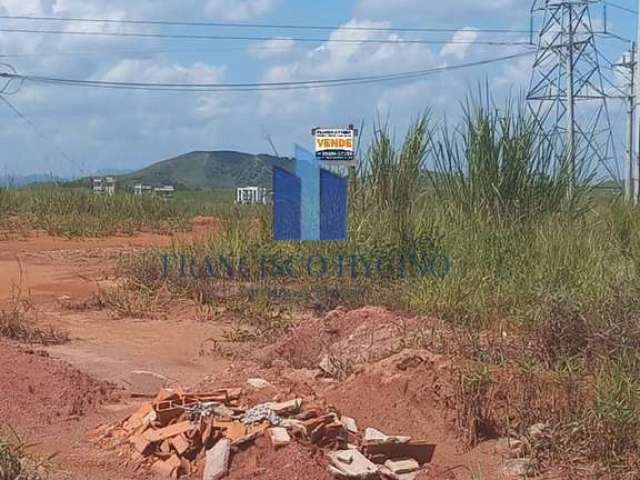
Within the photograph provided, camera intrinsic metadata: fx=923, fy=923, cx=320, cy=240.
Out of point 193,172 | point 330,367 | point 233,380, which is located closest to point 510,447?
point 330,367

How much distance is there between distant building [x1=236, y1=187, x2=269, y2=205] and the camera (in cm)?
1252

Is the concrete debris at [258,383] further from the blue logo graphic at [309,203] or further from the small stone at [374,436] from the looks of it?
the blue logo graphic at [309,203]

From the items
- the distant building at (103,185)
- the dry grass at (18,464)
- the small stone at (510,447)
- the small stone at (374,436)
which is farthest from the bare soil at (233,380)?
the distant building at (103,185)

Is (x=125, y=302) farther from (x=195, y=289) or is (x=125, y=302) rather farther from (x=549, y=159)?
(x=549, y=159)

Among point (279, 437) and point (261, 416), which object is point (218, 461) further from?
point (261, 416)

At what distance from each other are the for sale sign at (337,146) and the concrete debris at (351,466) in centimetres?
716

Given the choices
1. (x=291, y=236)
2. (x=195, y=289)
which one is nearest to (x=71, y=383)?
(x=195, y=289)

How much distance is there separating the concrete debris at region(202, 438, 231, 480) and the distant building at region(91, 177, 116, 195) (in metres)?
23.5

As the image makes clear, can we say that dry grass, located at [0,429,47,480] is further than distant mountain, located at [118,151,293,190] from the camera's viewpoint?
No

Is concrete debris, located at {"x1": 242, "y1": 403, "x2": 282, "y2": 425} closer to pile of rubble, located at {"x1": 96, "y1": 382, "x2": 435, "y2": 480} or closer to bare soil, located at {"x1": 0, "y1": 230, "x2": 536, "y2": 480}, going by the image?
pile of rubble, located at {"x1": 96, "y1": 382, "x2": 435, "y2": 480}

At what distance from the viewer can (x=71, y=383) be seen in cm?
655

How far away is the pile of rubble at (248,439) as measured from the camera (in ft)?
15.3

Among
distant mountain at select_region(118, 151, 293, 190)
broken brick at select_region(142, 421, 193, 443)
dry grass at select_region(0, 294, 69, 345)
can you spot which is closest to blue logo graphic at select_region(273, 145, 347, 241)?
dry grass at select_region(0, 294, 69, 345)

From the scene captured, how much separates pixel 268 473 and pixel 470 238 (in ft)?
19.0
